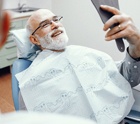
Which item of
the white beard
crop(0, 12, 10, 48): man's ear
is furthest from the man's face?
crop(0, 12, 10, 48): man's ear

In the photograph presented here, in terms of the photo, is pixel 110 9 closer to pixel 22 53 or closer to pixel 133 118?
pixel 133 118

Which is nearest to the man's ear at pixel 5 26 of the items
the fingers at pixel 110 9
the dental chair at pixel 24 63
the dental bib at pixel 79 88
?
the fingers at pixel 110 9

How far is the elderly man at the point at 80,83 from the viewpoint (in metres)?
1.32

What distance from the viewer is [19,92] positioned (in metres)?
1.43

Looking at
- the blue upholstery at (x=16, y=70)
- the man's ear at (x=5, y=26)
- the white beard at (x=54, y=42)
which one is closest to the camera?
the man's ear at (x=5, y=26)

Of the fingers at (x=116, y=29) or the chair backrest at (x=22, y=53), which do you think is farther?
the chair backrest at (x=22, y=53)

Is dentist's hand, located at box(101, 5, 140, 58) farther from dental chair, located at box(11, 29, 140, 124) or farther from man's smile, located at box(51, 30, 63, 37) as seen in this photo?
man's smile, located at box(51, 30, 63, 37)

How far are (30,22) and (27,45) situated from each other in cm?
18

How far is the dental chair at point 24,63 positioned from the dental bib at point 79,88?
5 centimetres

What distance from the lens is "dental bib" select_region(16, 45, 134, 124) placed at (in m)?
1.32

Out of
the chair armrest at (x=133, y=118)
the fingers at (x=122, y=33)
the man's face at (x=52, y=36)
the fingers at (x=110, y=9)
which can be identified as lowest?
the chair armrest at (x=133, y=118)

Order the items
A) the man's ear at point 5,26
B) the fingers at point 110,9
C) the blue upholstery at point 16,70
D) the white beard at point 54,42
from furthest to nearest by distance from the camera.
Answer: the white beard at point 54,42 < the blue upholstery at point 16,70 < the fingers at point 110,9 < the man's ear at point 5,26

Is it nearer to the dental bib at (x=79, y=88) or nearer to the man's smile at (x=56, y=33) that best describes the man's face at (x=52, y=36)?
the man's smile at (x=56, y=33)

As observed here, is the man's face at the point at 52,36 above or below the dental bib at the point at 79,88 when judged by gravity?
above
